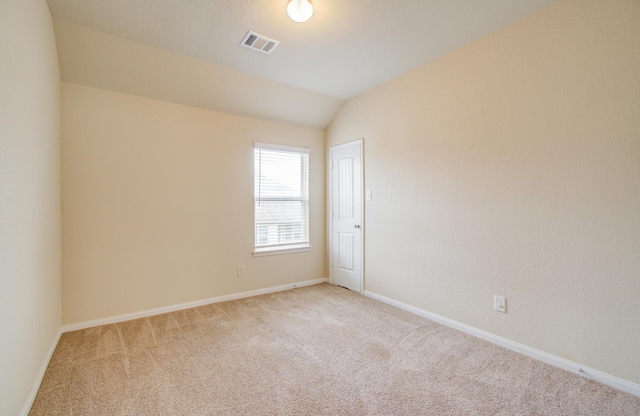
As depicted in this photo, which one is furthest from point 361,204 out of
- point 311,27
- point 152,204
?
point 152,204

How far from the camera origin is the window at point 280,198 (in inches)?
156

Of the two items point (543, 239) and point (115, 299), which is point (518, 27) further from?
point (115, 299)

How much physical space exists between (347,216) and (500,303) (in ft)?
6.97

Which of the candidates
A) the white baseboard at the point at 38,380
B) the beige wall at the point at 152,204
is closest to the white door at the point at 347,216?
the beige wall at the point at 152,204

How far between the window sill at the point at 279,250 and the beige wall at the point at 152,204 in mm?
92

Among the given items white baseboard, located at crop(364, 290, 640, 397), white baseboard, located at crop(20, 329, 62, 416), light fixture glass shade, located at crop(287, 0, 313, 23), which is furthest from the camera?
light fixture glass shade, located at crop(287, 0, 313, 23)

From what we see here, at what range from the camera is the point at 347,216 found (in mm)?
4109

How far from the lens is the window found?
395 centimetres

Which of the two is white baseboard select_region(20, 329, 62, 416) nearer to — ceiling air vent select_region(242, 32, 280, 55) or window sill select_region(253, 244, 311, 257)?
window sill select_region(253, 244, 311, 257)

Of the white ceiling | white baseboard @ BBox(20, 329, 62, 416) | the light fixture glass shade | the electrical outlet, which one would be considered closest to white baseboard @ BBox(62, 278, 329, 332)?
white baseboard @ BBox(20, 329, 62, 416)

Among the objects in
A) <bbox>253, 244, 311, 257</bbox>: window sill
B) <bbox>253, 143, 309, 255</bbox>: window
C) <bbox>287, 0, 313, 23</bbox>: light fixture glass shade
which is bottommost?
<bbox>253, 244, 311, 257</bbox>: window sill

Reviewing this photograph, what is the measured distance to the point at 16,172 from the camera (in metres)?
1.61

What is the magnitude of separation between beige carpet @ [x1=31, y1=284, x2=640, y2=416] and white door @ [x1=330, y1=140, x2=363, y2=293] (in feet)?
3.58

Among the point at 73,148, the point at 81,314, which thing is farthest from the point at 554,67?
the point at 81,314
